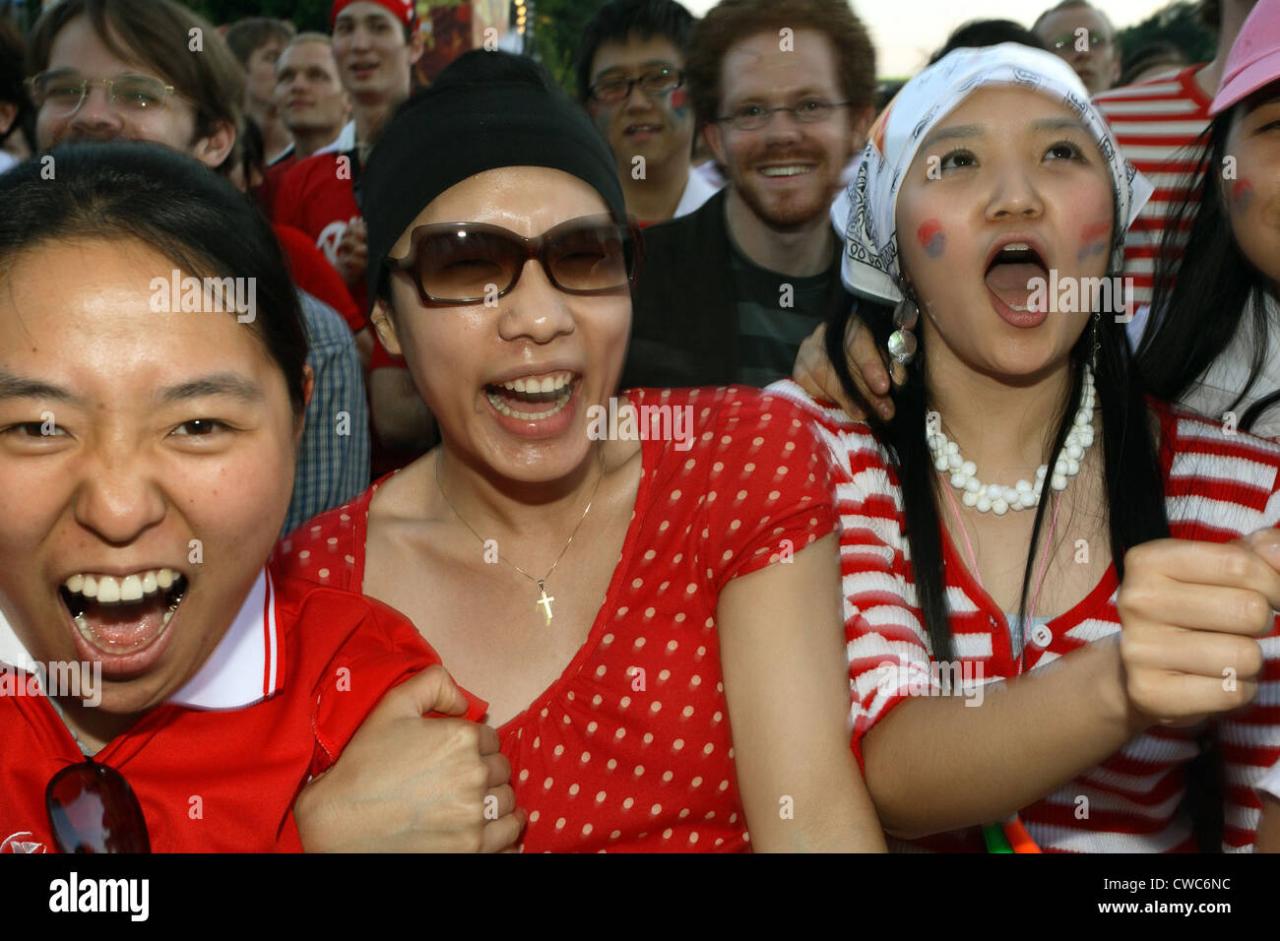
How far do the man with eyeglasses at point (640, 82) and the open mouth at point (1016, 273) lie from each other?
8.21ft

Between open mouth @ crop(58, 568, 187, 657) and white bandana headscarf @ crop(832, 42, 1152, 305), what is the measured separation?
1375 millimetres

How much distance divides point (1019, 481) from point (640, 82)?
2.98m

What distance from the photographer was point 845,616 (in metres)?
2.24

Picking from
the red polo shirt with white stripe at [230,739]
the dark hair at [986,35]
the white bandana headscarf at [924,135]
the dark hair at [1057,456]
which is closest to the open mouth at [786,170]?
the dark hair at [986,35]

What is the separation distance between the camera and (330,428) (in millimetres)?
3326

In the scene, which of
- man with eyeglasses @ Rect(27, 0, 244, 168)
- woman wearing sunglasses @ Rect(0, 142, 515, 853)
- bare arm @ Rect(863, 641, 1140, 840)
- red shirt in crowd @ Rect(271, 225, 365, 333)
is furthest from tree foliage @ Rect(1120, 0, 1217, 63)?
woman wearing sunglasses @ Rect(0, 142, 515, 853)

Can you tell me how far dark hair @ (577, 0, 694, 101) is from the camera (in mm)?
4914

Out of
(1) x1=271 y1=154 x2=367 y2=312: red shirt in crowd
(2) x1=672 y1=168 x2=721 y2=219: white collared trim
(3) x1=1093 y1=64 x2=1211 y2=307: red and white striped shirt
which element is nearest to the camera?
(3) x1=1093 y1=64 x2=1211 y2=307: red and white striped shirt

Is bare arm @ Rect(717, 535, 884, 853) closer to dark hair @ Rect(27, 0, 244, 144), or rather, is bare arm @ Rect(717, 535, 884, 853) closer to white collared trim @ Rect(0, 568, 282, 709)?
white collared trim @ Rect(0, 568, 282, 709)

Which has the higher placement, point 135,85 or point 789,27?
point 789,27

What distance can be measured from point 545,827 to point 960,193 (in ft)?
4.12

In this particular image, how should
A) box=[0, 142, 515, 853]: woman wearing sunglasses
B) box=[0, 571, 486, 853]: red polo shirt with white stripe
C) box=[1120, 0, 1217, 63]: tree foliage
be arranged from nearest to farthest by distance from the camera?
box=[0, 142, 515, 853]: woman wearing sunglasses, box=[0, 571, 486, 853]: red polo shirt with white stripe, box=[1120, 0, 1217, 63]: tree foliage

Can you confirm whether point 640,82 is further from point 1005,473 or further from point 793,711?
point 793,711

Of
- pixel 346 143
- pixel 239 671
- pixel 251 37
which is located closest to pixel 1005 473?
pixel 239 671
